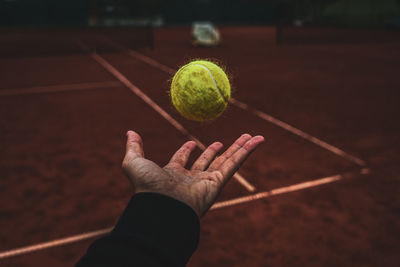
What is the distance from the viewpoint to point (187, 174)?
69.3 inches

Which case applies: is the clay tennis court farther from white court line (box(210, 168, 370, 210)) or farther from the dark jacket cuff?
the dark jacket cuff

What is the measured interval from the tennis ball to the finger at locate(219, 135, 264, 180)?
598mm

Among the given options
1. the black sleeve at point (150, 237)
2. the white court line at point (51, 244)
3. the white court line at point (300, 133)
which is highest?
the black sleeve at point (150, 237)

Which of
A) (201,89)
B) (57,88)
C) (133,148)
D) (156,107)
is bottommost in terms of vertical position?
(156,107)

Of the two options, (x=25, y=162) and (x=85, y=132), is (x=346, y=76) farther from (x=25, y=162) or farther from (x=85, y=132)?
(x=25, y=162)

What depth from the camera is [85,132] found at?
16.5 ft

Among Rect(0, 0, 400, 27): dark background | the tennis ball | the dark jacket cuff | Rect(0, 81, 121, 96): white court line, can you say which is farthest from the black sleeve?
Rect(0, 0, 400, 27): dark background

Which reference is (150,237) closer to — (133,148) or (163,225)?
(163,225)

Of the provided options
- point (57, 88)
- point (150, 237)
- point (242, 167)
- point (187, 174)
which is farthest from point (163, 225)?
point (57, 88)

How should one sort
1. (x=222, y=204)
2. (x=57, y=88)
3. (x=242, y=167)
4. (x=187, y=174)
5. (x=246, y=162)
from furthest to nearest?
1. (x=57, y=88)
2. (x=246, y=162)
3. (x=242, y=167)
4. (x=222, y=204)
5. (x=187, y=174)

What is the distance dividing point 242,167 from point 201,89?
5.89ft

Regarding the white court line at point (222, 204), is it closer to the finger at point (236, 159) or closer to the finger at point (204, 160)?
the finger at point (204, 160)

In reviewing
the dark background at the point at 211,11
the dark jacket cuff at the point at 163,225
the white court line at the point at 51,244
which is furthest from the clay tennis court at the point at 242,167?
the dark background at the point at 211,11

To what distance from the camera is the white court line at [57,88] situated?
24.4 ft
